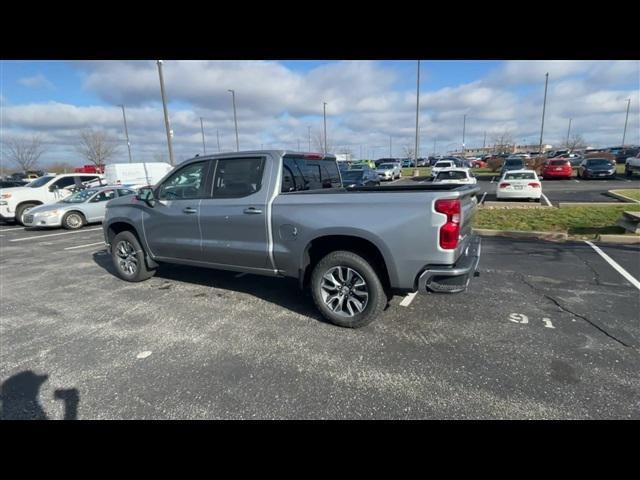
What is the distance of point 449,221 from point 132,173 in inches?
953

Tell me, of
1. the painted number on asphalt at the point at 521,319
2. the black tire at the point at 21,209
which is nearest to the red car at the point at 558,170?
the painted number on asphalt at the point at 521,319

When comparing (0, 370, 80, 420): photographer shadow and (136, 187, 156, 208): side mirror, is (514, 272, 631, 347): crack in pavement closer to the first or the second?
(0, 370, 80, 420): photographer shadow

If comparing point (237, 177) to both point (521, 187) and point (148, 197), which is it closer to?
point (148, 197)

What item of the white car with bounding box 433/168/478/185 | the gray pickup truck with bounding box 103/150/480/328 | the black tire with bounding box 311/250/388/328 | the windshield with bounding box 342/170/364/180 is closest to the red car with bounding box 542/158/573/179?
the white car with bounding box 433/168/478/185

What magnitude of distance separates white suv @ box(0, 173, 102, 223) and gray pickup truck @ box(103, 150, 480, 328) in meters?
11.7

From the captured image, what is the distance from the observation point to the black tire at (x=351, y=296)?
139 inches

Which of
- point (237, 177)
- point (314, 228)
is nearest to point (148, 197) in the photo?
point (237, 177)

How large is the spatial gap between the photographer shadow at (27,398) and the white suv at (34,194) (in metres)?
13.1

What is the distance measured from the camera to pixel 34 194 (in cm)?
1341

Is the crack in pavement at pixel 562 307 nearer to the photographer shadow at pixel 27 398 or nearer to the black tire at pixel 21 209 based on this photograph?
the photographer shadow at pixel 27 398

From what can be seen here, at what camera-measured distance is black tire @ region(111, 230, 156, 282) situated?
5.40 metres

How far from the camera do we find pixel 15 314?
443cm
